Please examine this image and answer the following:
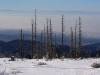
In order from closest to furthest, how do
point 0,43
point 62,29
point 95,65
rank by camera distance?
1. point 95,65
2. point 62,29
3. point 0,43

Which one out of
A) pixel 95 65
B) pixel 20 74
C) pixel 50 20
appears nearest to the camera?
pixel 20 74

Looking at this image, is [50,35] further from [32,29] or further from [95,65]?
[95,65]

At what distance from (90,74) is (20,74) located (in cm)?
334

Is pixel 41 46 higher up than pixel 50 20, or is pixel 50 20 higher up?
pixel 50 20

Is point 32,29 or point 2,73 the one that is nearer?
point 2,73

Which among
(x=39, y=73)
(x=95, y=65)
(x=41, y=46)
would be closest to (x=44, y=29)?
(x=41, y=46)

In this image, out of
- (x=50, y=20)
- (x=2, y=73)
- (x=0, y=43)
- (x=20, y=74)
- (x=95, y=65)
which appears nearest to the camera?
(x=2, y=73)

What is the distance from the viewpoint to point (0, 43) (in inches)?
5487

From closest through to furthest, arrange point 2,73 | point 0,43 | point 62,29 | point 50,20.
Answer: point 2,73 → point 62,29 → point 50,20 → point 0,43

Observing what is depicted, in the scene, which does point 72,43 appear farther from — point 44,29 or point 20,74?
point 20,74

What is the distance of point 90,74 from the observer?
62.2ft

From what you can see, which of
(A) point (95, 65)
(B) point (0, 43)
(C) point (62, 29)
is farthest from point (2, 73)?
(B) point (0, 43)

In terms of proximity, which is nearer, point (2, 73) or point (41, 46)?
point (2, 73)

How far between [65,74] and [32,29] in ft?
177
